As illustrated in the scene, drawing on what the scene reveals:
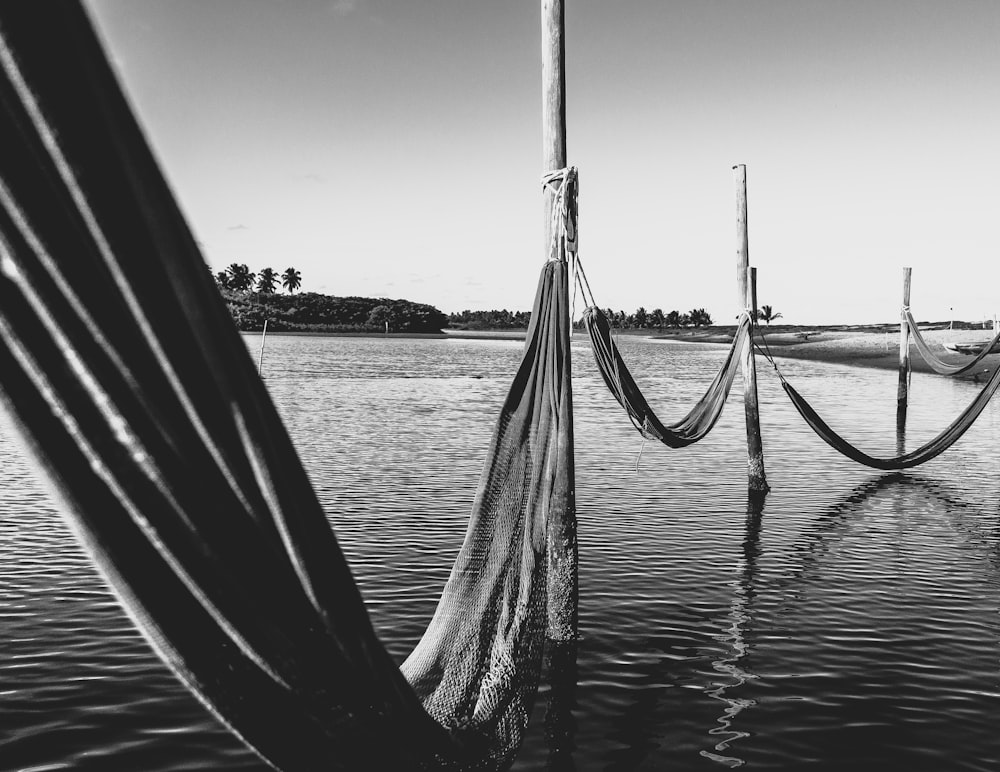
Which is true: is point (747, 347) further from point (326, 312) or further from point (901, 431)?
point (326, 312)

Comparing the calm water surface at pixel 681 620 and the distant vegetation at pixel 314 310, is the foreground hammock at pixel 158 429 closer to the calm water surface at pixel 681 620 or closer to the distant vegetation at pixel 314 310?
the calm water surface at pixel 681 620

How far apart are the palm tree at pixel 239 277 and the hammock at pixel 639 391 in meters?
146

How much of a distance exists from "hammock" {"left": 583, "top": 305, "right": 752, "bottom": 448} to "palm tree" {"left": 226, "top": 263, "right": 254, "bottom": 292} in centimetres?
14633

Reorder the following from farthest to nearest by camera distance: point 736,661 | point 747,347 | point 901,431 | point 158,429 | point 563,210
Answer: point 901,431, point 747,347, point 736,661, point 563,210, point 158,429

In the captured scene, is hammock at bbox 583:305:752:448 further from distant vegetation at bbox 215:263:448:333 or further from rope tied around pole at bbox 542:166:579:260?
distant vegetation at bbox 215:263:448:333

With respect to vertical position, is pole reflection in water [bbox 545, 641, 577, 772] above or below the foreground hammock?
below

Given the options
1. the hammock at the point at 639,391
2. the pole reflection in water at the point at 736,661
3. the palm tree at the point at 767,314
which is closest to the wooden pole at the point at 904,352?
the hammock at the point at 639,391

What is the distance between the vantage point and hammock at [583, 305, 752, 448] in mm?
6957

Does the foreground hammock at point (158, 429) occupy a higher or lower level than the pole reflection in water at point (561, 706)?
higher

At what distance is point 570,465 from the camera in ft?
19.7

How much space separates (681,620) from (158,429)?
20.1 feet

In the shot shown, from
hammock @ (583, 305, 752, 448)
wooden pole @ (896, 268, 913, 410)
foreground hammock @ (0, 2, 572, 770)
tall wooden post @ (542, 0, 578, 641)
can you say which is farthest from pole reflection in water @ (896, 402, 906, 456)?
foreground hammock @ (0, 2, 572, 770)

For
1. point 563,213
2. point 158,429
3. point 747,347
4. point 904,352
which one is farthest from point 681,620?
point 904,352

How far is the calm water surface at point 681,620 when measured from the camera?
4.90 meters
